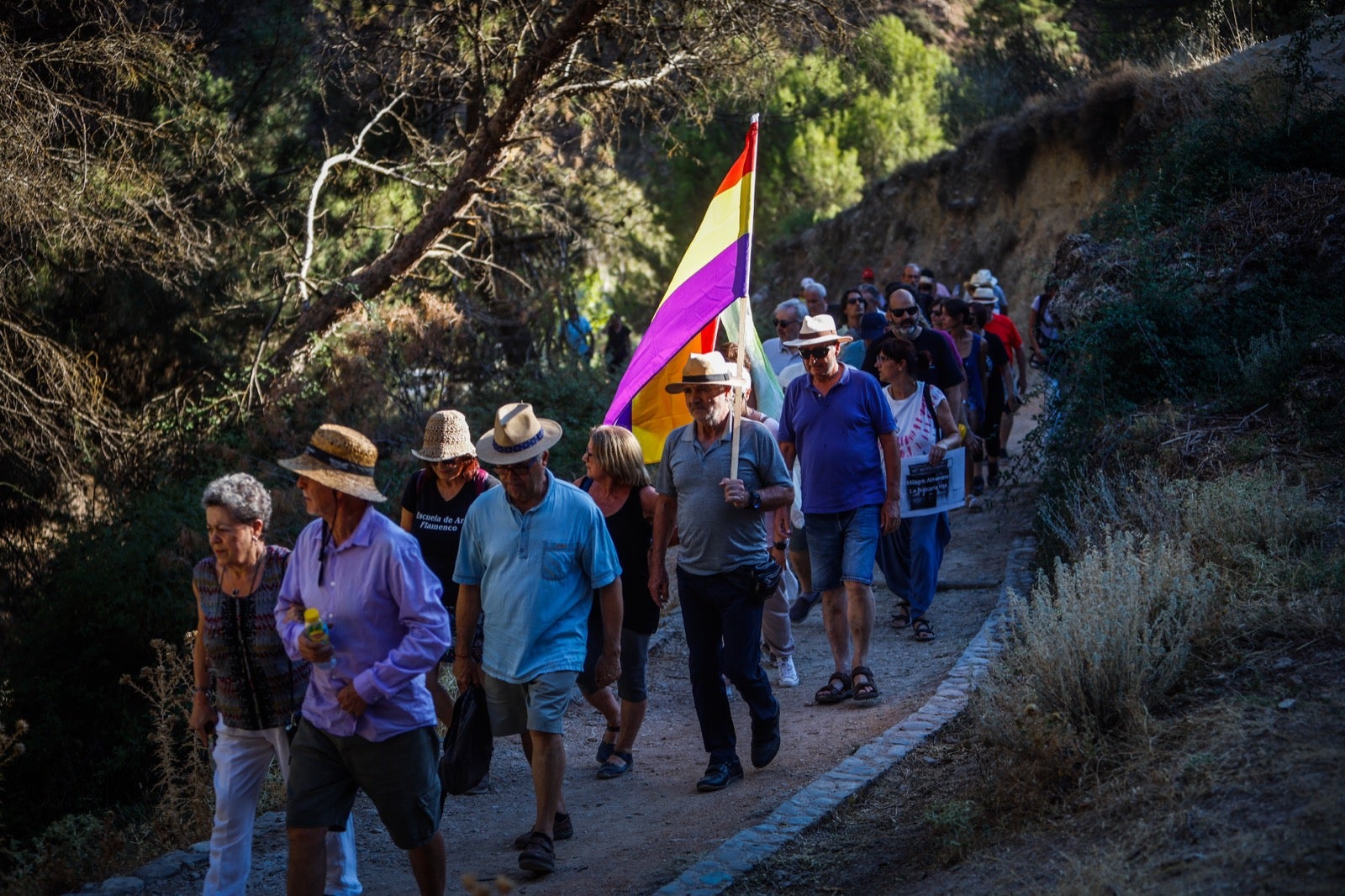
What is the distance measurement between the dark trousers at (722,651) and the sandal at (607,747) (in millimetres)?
734

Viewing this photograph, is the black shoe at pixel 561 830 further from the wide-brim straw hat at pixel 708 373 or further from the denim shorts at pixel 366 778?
the wide-brim straw hat at pixel 708 373

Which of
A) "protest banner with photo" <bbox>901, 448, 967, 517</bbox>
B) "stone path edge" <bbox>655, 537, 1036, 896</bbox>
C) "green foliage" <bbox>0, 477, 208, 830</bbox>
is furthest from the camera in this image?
"green foliage" <bbox>0, 477, 208, 830</bbox>

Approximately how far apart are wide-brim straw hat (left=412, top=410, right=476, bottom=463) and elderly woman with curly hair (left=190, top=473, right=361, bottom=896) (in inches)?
54.0

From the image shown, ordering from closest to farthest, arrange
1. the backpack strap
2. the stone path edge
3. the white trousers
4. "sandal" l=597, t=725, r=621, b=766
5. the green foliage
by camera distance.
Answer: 1. the white trousers
2. the stone path edge
3. "sandal" l=597, t=725, r=621, b=766
4. the backpack strap
5. the green foliage

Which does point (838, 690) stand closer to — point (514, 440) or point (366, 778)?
point (514, 440)

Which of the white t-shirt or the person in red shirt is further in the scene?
the person in red shirt

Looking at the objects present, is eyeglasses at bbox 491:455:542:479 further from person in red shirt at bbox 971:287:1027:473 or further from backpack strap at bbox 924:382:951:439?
person in red shirt at bbox 971:287:1027:473

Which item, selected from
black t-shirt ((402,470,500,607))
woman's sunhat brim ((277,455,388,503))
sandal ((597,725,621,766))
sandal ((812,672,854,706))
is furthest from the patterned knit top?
sandal ((812,672,854,706))

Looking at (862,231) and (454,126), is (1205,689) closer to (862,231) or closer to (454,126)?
(454,126)

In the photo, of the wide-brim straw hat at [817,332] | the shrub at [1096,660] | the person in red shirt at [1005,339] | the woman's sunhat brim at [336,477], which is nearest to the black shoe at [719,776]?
the shrub at [1096,660]

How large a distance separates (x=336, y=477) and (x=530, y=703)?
4.43ft

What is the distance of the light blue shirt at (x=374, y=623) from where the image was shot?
4.51 meters

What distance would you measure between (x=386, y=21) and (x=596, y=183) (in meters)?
3.68

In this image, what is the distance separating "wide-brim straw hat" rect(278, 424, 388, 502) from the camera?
4.64 metres
